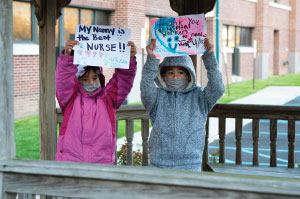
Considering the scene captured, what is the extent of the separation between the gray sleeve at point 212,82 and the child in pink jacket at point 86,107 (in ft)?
1.96

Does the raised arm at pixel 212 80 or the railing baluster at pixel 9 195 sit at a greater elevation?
the raised arm at pixel 212 80

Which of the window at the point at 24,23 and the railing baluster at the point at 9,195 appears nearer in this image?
the railing baluster at the point at 9,195

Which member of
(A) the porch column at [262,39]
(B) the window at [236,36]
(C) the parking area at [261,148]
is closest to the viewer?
(C) the parking area at [261,148]

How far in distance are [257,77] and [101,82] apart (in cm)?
2661

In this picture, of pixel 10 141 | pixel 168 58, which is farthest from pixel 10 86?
pixel 168 58

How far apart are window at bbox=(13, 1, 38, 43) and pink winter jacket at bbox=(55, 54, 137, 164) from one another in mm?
10156

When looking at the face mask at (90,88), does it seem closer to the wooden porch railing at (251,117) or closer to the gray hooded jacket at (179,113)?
the gray hooded jacket at (179,113)

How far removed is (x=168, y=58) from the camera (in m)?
3.47

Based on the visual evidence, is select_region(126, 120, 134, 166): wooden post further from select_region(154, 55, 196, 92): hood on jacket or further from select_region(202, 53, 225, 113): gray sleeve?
select_region(202, 53, 225, 113): gray sleeve

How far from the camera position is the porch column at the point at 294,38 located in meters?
34.8

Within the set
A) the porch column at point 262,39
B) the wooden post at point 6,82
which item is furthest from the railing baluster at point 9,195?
the porch column at point 262,39

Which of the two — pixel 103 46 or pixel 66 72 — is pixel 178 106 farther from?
pixel 66 72

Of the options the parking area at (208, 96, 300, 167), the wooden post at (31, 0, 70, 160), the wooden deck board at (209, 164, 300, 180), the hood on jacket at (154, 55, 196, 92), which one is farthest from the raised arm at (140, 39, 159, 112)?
the parking area at (208, 96, 300, 167)

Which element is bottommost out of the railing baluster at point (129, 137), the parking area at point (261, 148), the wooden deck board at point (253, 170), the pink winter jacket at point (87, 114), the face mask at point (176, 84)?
the parking area at point (261, 148)
